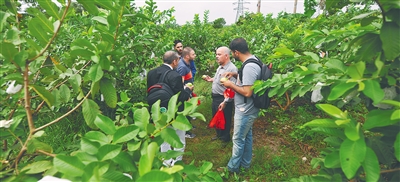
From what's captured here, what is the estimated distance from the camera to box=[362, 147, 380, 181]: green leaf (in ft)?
2.53

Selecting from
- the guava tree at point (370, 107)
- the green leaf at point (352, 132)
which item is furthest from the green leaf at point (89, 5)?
the green leaf at point (352, 132)

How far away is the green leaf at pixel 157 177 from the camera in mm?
634

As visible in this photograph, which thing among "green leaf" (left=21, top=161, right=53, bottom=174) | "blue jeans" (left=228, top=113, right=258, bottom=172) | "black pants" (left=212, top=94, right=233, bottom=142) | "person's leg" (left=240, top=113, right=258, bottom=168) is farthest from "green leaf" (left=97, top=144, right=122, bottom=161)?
"black pants" (left=212, top=94, right=233, bottom=142)

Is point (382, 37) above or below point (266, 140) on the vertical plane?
above

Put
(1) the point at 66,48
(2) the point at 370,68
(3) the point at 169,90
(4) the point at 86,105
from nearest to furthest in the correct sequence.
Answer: (2) the point at 370,68 → (4) the point at 86,105 → (3) the point at 169,90 → (1) the point at 66,48

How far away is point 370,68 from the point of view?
3.20ft

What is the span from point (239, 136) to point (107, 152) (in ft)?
7.72

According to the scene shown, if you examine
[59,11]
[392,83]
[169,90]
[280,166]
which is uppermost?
[59,11]

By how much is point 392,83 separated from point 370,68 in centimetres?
10

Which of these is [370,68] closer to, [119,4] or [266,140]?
[119,4]

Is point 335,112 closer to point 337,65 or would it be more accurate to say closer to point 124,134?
point 337,65

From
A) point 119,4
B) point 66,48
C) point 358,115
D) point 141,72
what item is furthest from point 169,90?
point 358,115

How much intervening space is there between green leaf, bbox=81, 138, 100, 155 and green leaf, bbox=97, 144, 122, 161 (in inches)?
2.6

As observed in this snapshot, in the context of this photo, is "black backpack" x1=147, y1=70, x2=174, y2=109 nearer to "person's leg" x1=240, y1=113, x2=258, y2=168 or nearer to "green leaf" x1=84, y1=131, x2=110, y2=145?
"person's leg" x1=240, y1=113, x2=258, y2=168
